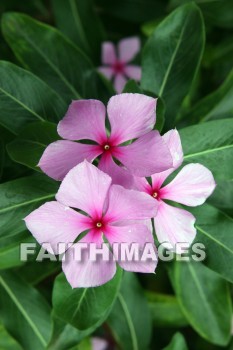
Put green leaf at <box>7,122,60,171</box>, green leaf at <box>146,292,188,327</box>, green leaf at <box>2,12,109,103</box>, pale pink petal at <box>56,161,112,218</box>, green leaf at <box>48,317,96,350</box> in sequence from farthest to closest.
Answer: green leaf at <box>146,292,188,327</box>
green leaf at <box>2,12,109,103</box>
green leaf at <box>48,317,96,350</box>
green leaf at <box>7,122,60,171</box>
pale pink petal at <box>56,161,112,218</box>

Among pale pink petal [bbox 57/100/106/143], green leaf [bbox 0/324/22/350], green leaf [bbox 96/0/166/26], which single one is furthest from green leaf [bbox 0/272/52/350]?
green leaf [bbox 96/0/166/26]

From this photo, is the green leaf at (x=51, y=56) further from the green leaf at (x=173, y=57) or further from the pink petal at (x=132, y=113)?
the pink petal at (x=132, y=113)

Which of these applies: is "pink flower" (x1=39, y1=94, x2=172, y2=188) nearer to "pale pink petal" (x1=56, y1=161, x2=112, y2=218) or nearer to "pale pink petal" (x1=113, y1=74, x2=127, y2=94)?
"pale pink petal" (x1=56, y1=161, x2=112, y2=218)

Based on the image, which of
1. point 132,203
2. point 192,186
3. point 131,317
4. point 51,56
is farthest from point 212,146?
point 131,317

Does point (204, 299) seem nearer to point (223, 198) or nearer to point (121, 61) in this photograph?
point (223, 198)

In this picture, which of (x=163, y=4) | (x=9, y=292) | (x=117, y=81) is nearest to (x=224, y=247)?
(x=9, y=292)

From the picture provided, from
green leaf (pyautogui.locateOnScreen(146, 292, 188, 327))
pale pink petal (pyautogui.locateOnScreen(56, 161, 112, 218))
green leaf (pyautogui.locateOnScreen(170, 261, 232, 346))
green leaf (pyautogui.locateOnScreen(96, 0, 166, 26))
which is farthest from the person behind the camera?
green leaf (pyautogui.locateOnScreen(96, 0, 166, 26))
